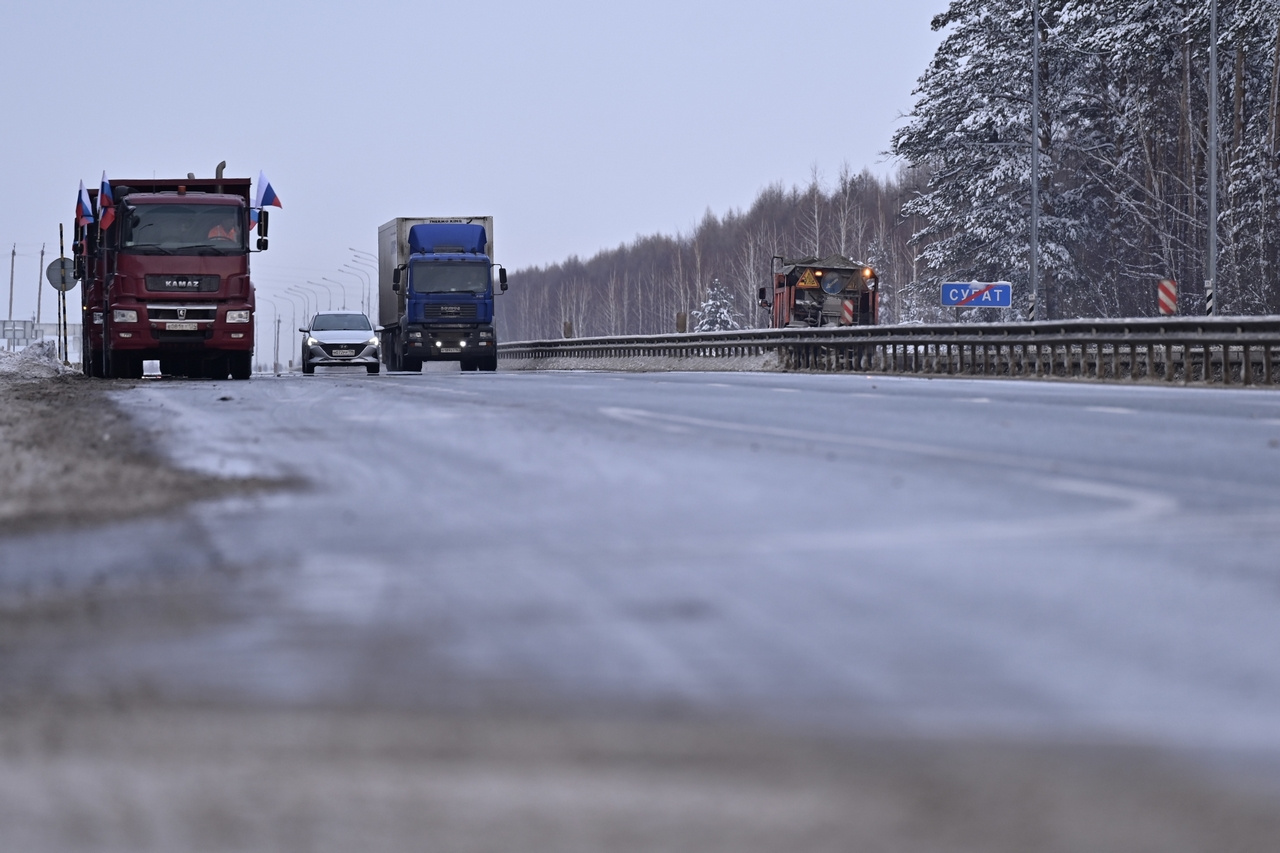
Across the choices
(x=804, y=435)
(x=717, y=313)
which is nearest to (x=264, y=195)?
(x=804, y=435)

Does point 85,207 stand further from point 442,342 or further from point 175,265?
point 442,342

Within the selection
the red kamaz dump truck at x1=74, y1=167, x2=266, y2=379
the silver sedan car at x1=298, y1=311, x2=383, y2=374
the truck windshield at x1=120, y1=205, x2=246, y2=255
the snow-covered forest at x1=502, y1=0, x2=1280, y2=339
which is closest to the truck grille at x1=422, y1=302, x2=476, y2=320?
the silver sedan car at x1=298, y1=311, x2=383, y2=374

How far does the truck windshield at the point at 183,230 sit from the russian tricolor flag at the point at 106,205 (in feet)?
0.80

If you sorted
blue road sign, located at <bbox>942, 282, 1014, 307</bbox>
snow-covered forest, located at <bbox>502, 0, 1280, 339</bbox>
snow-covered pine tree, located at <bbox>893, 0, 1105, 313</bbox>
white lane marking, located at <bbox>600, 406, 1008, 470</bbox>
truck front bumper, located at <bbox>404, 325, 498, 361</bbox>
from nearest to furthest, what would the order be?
white lane marking, located at <bbox>600, 406, 1008, 470</bbox>
blue road sign, located at <bbox>942, 282, 1014, 307</bbox>
truck front bumper, located at <bbox>404, 325, 498, 361</bbox>
snow-covered forest, located at <bbox>502, 0, 1280, 339</bbox>
snow-covered pine tree, located at <bbox>893, 0, 1105, 313</bbox>

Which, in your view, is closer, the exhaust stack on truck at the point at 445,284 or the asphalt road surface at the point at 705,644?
the asphalt road surface at the point at 705,644

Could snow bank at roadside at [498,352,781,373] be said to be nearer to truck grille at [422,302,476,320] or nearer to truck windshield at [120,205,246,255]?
truck grille at [422,302,476,320]

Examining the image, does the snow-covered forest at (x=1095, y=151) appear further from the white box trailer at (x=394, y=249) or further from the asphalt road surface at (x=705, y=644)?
the asphalt road surface at (x=705, y=644)

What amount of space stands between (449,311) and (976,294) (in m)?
12.8

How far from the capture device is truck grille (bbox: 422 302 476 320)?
43750mm

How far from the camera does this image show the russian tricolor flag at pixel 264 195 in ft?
102

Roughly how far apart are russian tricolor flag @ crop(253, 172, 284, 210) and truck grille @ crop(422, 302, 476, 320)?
12.4 meters

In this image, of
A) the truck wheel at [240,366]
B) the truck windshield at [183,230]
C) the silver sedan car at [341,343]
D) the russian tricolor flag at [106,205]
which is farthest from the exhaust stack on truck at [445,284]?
the russian tricolor flag at [106,205]

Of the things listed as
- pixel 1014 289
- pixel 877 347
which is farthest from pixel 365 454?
pixel 1014 289

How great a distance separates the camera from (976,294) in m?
41.0
